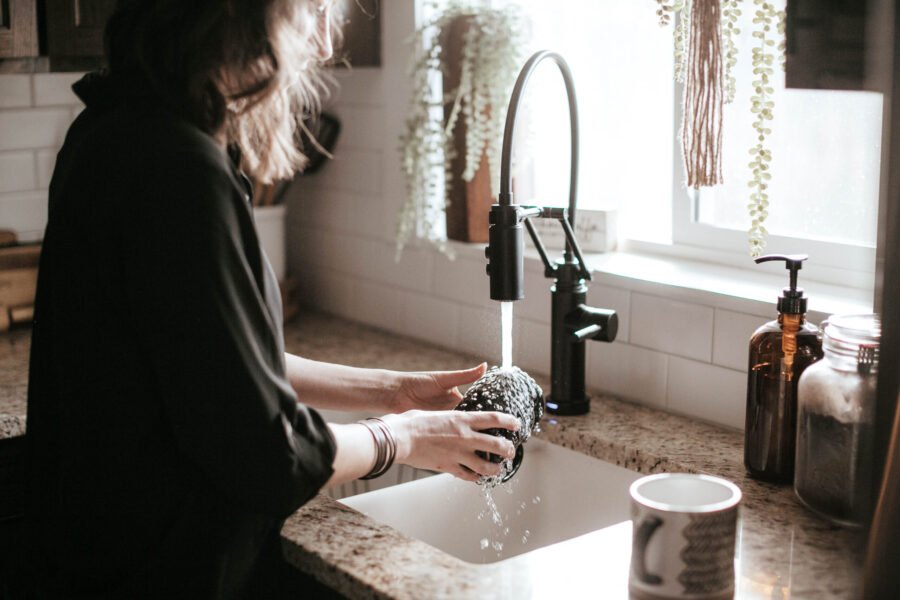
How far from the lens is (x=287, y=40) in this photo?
1100 mm

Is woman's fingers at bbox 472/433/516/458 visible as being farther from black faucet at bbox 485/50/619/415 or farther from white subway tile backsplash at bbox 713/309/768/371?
white subway tile backsplash at bbox 713/309/768/371

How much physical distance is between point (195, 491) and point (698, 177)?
85cm

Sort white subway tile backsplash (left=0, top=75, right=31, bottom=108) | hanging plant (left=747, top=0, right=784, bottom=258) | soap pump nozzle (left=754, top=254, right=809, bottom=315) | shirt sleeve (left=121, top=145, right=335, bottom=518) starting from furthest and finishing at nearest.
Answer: white subway tile backsplash (left=0, top=75, right=31, bottom=108) < hanging plant (left=747, top=0, right=784, bottom=258) < soap pump nozzle (left=754, top=254, right=809, bottom=315) < shirt sleeve (left=121, top=145, right=335, bottom=518)

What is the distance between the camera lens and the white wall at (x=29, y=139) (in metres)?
2.31

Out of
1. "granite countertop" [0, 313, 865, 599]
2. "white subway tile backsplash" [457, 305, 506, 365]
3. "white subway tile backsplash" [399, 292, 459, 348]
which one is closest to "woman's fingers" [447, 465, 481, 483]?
"granite countertop" [0, 313, 865, 599]

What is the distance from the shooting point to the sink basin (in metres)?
1.59

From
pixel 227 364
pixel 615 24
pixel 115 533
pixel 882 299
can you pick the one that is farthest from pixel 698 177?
pixel 115 533

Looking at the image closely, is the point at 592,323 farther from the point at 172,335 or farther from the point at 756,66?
the point at 172,335

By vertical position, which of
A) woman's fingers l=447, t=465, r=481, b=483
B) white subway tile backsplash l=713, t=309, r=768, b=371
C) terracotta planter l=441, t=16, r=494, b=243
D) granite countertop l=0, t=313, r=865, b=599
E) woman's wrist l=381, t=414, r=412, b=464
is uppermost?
terracotta planter l=441, t=16, r=494, b=243

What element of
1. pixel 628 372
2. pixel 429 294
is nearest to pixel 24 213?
pixel 429 294

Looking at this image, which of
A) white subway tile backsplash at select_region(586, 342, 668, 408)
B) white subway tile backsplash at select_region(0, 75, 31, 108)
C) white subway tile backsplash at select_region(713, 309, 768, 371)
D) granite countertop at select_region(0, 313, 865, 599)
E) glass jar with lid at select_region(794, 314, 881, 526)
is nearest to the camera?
granite countertop at select_region(0, 313, 865, 599)

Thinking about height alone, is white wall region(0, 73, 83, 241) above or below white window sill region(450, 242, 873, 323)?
above

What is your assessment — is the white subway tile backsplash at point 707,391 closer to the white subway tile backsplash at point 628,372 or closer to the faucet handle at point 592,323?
the white subway tile backsplash at point 628,372

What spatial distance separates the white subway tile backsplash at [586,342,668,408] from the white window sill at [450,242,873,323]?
0.11 metres
